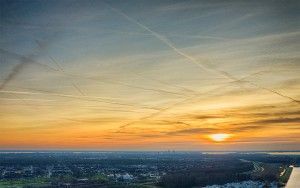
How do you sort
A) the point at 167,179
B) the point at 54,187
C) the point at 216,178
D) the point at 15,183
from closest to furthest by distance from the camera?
the point at 54,187, the point at 15,183, the point at 167,179, the point at 216,178

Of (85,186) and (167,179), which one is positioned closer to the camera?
(85,186)

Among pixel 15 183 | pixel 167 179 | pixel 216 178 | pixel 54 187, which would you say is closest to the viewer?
pixel 54 187

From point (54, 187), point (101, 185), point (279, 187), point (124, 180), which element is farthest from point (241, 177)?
point (54, 187)

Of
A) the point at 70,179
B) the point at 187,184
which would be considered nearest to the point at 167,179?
the point at 187,184

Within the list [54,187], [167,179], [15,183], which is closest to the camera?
[54,187]

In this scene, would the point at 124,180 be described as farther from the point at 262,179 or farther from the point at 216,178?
the point at 262,179

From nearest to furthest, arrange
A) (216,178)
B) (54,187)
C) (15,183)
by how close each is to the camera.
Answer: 1. (54,187)
2. (15,183)
3. (216,178)

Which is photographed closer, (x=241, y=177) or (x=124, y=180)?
(x=124, y=180)

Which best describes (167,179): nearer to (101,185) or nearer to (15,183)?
(101,185)
